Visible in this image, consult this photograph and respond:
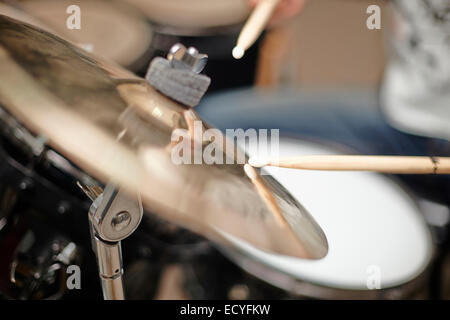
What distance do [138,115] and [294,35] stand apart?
5.56 feet

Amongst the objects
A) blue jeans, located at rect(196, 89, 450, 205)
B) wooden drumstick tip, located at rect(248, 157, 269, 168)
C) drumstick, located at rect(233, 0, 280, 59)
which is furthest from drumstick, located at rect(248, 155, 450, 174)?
blue jeans, located at rect(196, 89, 450, 205)

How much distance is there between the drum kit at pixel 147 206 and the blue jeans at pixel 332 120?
0.11 m

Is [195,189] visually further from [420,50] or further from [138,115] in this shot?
[420,50]

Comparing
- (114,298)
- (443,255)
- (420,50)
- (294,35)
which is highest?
(294,35)

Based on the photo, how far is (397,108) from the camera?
3.33 feet

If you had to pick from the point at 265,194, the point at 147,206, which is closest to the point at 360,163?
the point at 265,194

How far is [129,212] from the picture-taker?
419 millimetres

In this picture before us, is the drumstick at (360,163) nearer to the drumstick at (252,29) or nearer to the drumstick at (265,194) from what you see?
the drumstick at (265,194)

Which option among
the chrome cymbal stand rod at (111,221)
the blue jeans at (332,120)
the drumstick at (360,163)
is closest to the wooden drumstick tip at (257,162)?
the drumstick at (360,163)

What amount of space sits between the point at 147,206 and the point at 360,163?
19 cm

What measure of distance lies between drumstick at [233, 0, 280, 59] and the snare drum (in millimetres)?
240

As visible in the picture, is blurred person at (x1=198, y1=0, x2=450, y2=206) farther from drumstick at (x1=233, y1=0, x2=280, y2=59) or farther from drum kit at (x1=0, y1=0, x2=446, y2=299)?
drumstick at (x1=233, y1=0, x2=280, y2=59)

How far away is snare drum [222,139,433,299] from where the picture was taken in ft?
2.12
